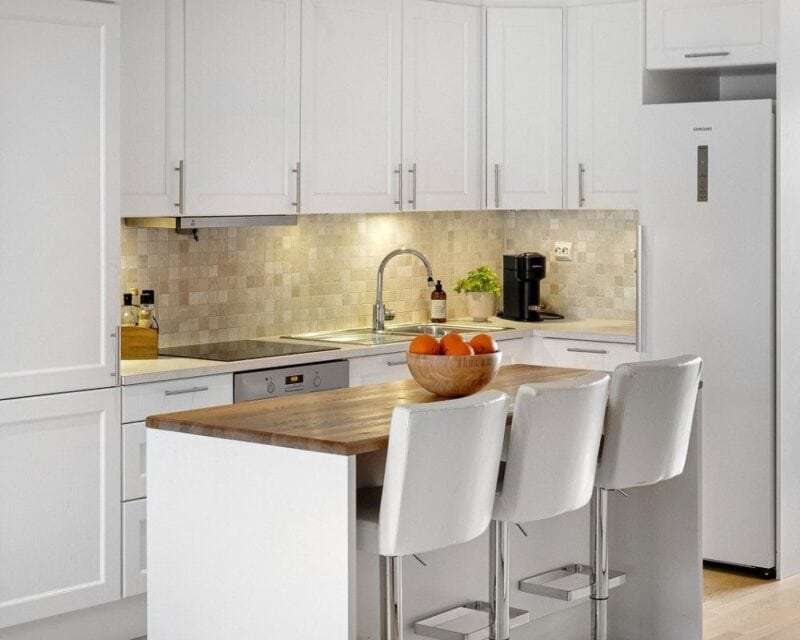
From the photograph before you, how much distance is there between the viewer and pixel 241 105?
15.6 ft

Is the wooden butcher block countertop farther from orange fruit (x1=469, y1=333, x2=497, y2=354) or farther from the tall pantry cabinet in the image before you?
the tall pantry cabinet

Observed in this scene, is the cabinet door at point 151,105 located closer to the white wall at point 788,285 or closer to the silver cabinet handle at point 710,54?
the silver cabinet handle at point 710,54

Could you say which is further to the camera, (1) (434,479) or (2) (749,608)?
(2) (749,608)

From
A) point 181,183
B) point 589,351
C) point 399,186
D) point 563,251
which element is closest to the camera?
point 181,183

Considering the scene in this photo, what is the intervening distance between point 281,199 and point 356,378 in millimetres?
741

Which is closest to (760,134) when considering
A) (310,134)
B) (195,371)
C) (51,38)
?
(310,134)

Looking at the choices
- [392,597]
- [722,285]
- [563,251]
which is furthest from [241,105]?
[392,597]

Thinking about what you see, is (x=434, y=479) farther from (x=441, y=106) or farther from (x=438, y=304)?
(x=438, y=304)

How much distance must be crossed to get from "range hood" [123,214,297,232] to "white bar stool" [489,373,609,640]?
187cm

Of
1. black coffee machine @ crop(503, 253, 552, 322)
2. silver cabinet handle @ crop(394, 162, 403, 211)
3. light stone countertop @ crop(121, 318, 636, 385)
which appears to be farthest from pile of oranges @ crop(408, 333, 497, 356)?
black coffee machine @ crop(503, 253, 552, 322)

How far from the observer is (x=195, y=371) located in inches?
173

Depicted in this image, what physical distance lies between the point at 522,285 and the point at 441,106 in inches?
37.4

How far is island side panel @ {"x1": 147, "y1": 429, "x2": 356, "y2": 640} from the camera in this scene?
113 inches

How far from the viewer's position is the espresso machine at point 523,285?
19.7 ft
